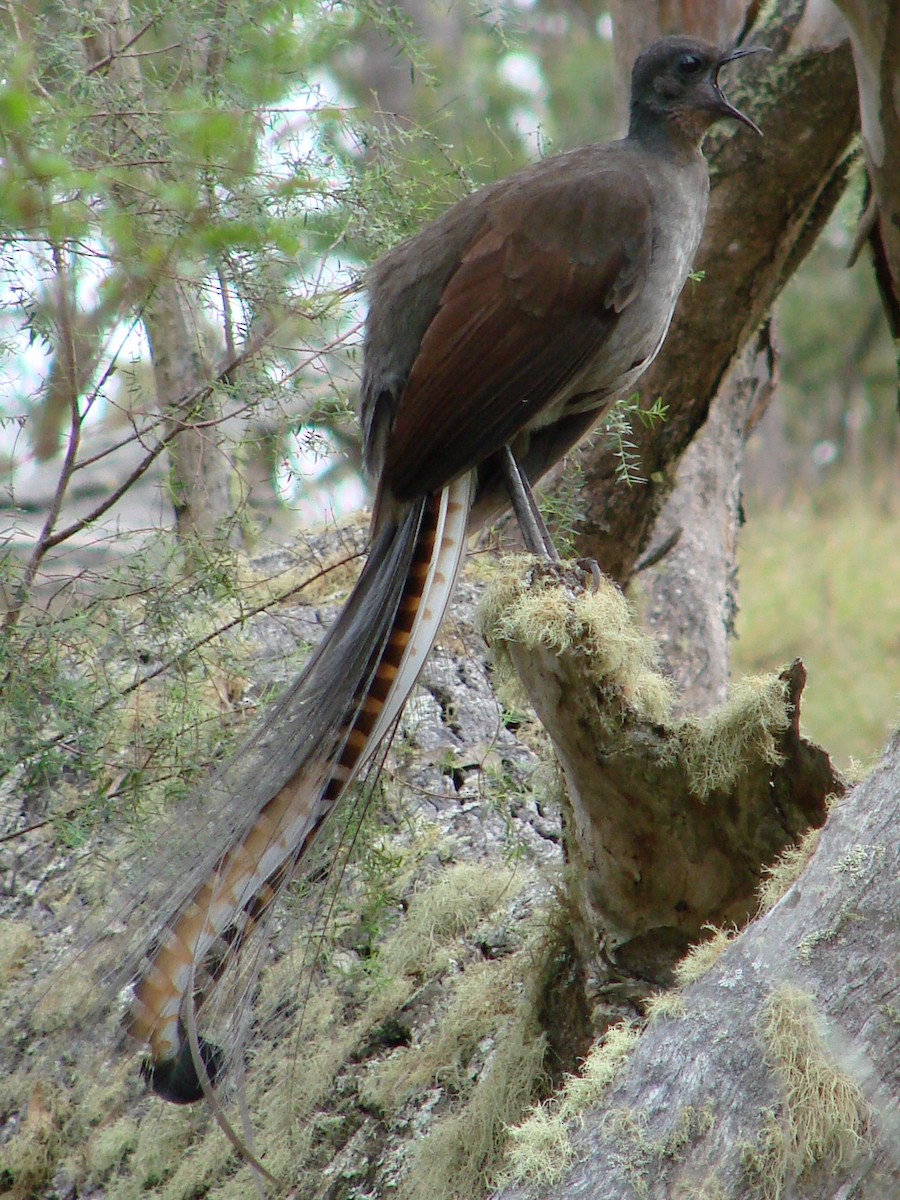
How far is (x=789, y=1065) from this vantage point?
1697mm

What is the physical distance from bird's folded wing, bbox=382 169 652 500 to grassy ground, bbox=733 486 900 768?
16.6 feet

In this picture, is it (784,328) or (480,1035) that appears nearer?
(480,1035)

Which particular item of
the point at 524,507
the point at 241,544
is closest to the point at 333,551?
the point at 241,544

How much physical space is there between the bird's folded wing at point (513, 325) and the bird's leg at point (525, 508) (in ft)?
0.38

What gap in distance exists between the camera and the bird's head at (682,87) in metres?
2.93

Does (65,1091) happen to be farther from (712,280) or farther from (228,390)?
(712,280)

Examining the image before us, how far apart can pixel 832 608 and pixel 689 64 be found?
5719mm

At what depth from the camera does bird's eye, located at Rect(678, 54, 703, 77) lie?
2926mm

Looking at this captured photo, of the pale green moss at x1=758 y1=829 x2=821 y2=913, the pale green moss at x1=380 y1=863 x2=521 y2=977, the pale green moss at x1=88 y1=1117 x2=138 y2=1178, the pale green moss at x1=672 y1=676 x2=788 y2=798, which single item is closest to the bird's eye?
the pale green moss at x1=672 y1=676 x2=788 y2=798

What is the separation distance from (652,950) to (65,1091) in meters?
1.51

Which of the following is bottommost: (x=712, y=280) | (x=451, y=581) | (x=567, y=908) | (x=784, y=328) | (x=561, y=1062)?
(x=561, y=1062)

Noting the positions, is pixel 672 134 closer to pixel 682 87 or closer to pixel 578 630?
pixel 682 87

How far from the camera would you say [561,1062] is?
2.48 m

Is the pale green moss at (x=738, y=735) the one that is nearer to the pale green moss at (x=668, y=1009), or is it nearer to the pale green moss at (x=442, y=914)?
the pale green moss at (x=668, y=1009)
